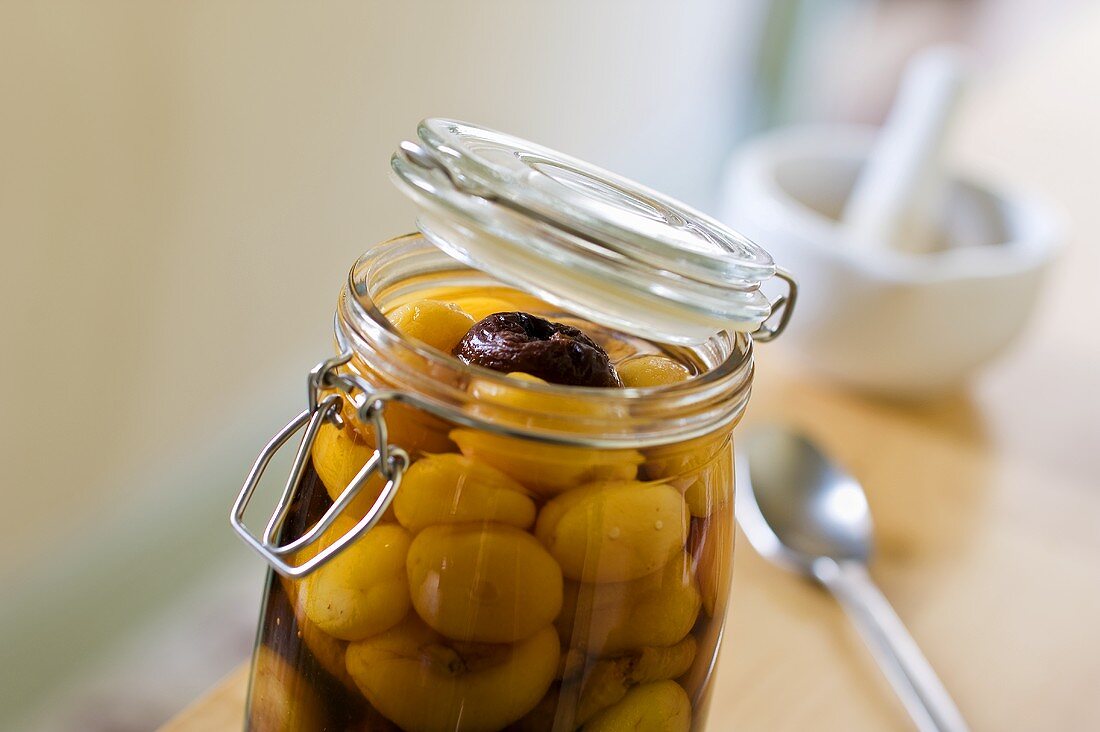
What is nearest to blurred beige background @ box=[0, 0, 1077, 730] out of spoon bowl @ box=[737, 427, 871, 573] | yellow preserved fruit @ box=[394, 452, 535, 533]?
spoon bowl @ box=[737, 427, 871, 573]

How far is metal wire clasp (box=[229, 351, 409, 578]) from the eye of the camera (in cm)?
26

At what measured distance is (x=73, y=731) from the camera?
77 cm

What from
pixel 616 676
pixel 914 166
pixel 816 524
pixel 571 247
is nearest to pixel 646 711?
pixel 616 676

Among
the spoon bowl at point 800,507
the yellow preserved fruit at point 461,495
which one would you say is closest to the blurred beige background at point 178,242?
the spoon bowl at point 800,507

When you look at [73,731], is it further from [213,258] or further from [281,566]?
[281,566]

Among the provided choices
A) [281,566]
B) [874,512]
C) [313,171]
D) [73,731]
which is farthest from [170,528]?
[281,566]

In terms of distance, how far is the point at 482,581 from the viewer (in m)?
0.26

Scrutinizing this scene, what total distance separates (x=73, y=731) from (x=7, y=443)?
218 millimetres

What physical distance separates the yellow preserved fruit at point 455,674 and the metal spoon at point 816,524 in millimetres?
250

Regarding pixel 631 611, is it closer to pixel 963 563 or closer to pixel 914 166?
pixel 963 563

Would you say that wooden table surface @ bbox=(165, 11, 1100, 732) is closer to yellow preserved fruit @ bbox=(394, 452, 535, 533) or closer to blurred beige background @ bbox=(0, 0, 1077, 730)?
yellow preserved fruit @ bbox=(394, 452, 535, 533)

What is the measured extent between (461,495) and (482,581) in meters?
0.02

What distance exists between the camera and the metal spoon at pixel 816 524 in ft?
1.61

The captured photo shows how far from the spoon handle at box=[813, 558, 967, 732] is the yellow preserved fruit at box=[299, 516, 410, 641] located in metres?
0.27
